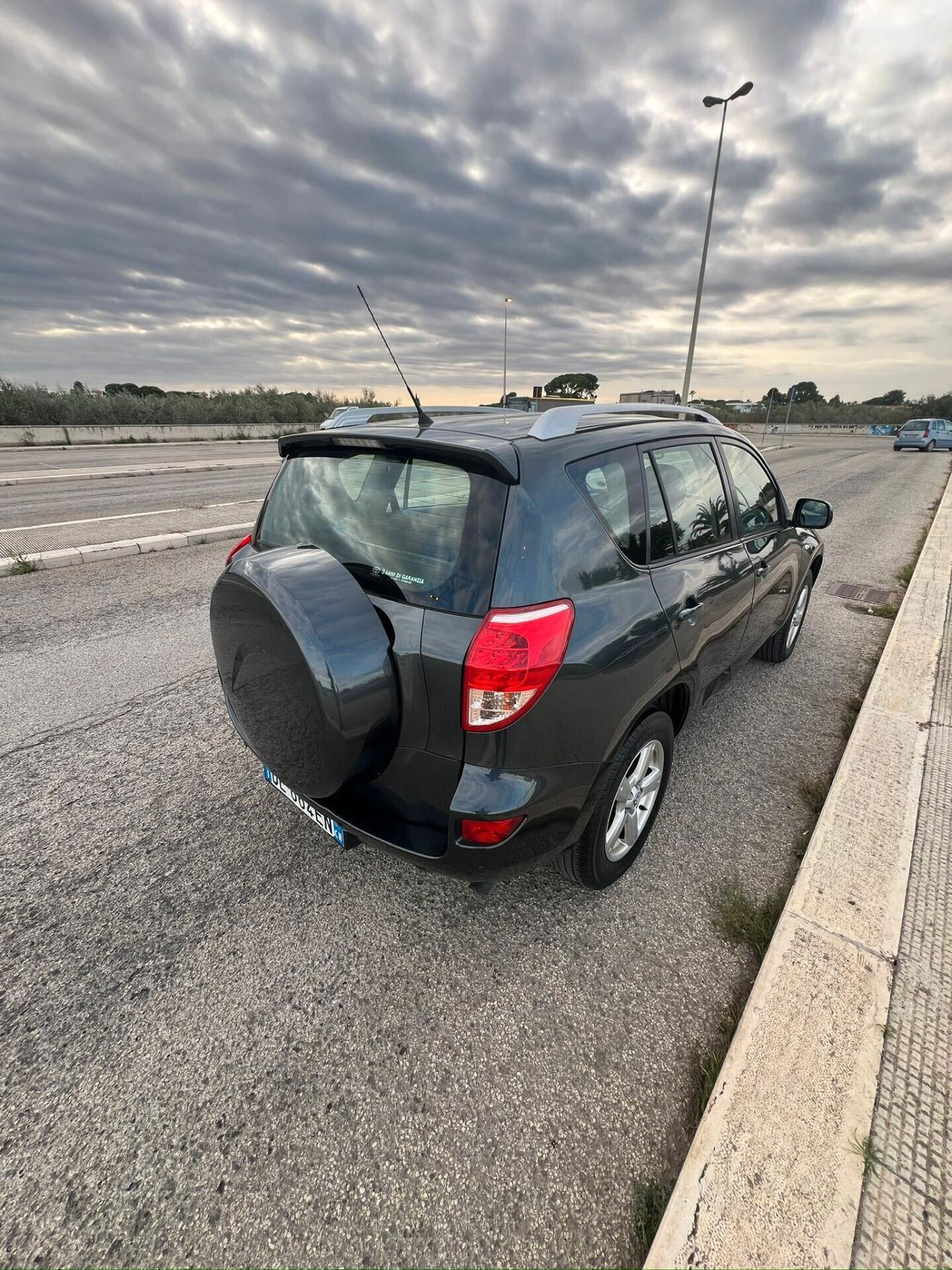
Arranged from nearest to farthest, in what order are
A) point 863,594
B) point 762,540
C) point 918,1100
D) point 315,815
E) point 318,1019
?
point 918,1100 → point 318,1019 → point 315,815 → point 762,540 → point 863,594

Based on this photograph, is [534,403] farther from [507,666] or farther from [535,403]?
[507,666]

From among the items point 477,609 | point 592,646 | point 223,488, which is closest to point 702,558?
point 592,646

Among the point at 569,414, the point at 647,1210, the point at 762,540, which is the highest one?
the point at 569,414

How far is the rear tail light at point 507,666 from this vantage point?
5.57ft

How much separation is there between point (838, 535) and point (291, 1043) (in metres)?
10.2

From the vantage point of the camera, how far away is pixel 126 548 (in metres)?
7.19

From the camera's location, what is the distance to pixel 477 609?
68.2 inches

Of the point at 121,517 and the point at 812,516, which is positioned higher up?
the point at 812,516

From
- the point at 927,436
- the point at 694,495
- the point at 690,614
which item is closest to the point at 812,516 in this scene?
the point at 694,495

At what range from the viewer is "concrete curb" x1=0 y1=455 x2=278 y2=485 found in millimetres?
14086

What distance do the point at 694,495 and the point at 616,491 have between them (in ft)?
2.51

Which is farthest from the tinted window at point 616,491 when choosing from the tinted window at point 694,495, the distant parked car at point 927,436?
the distant parked car at point 927,436

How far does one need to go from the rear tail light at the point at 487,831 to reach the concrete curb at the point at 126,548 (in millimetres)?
6827

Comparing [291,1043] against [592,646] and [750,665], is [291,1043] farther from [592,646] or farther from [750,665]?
[750,665]
